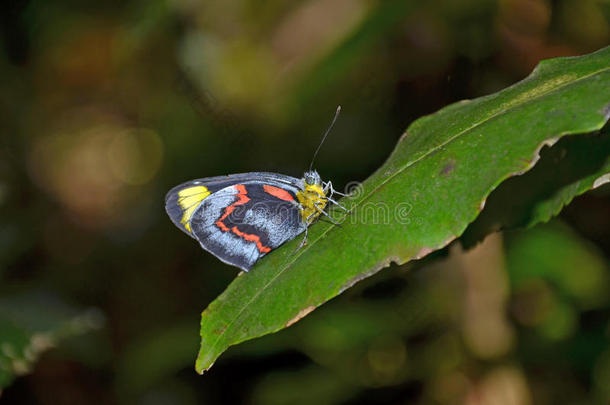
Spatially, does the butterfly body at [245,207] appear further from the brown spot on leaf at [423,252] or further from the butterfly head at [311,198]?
the brown spot on leaf at [423,252]

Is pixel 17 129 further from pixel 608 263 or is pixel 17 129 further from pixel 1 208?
pixel 608 263

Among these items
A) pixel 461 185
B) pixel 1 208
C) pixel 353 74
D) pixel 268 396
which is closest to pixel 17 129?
pixel 1 208

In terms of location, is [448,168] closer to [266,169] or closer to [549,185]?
[549,185]

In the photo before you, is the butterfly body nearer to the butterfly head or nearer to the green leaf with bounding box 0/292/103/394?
the butterfly head

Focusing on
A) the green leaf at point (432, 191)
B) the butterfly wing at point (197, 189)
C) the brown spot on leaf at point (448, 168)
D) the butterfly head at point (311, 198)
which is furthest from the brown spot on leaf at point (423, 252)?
the butterfly wing at point (197, 189)

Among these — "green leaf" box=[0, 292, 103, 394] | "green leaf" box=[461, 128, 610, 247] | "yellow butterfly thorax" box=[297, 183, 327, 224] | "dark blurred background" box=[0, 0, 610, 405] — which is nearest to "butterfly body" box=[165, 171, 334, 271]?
"yellow butterfly thorax" box=[297, 183, 327, 224]
